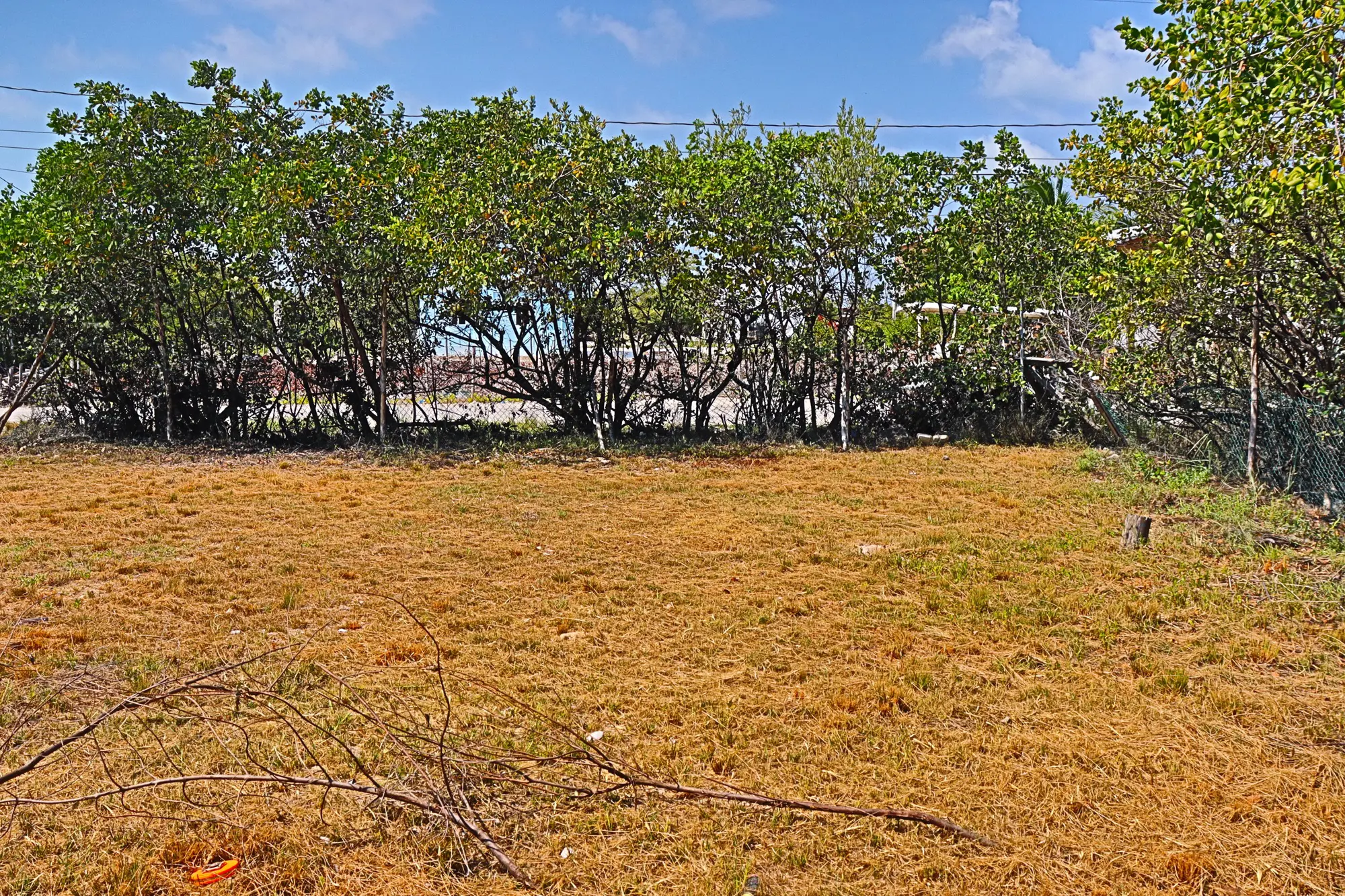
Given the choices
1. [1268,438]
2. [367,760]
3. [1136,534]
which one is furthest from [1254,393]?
[367,760]

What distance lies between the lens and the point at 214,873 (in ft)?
8.76

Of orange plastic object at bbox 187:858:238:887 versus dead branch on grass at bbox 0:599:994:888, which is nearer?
orange plastic object at bbox 187:858:238:887

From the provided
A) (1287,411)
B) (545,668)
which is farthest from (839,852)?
(1287,411)

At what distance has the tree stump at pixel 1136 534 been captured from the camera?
6238 millimetres

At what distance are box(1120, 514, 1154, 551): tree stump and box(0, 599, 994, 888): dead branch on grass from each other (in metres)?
4.06

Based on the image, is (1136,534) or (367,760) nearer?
(367,760)

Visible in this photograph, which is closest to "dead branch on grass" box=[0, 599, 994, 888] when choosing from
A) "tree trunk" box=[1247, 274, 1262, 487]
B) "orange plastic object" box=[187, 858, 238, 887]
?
"orange plastic object" box=[187, 858, 238, 887]

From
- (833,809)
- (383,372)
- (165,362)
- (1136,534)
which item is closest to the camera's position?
(833,809)

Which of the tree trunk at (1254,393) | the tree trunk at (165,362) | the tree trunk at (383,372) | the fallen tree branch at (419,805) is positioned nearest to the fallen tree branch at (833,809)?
the fallen tree branch at (419,805)

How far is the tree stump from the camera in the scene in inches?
246

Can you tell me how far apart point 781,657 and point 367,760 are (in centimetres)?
200

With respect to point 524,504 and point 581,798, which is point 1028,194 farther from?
point 581,798

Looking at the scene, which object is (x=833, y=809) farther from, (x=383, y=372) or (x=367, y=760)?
(x=383, y=372)

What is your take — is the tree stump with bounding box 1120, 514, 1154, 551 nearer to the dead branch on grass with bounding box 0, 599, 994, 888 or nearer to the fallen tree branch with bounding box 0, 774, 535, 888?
the dead branch on grass with bounding box 0, 599, 994, 888
